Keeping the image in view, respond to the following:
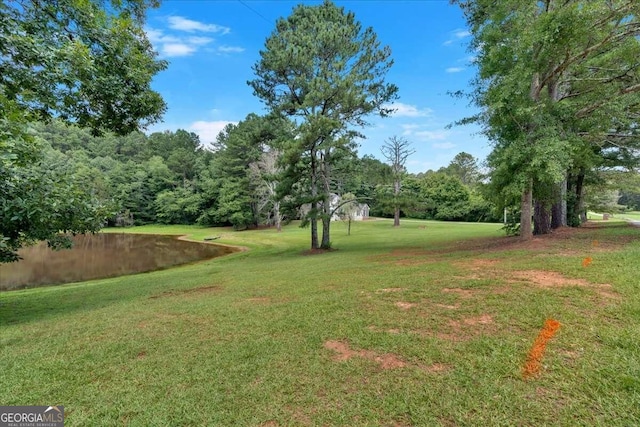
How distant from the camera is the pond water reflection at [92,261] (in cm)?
1441

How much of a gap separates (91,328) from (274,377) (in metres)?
3.73

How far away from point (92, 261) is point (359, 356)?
21.0 m

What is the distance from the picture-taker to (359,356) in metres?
3.17

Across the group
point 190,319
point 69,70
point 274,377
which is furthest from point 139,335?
point 69,70

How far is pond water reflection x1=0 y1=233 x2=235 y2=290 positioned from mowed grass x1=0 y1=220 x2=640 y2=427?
10481mm

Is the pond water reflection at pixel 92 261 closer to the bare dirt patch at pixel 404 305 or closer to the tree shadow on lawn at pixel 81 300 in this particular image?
the tree shadow on lawn at pixel 81 300

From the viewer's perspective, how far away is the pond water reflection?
14.4m

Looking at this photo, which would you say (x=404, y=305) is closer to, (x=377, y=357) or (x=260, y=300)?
(x=377, y=357)

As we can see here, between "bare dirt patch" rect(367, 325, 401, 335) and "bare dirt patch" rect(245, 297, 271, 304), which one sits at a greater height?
"bare dirt patch" rect(367, 325, 401, 335)

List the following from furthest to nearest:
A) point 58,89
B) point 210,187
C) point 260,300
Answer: point 210,187 < point 260,300 < point 58,89

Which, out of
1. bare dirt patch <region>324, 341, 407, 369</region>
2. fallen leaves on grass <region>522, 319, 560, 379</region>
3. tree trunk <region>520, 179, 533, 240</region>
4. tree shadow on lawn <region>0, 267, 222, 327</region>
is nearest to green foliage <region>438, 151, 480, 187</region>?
tree trunk <region>520, 179, 533, 240</region>

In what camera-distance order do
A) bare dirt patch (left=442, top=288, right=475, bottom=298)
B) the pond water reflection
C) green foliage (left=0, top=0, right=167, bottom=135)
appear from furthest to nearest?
1. the pond water reflection
2. bare dirt patch (left=442, top=288, right=475, bottom=298)
3. green foliage (left=0, top=0, right=167, bottom=135)

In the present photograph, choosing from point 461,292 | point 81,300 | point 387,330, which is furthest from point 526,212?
point 81,300

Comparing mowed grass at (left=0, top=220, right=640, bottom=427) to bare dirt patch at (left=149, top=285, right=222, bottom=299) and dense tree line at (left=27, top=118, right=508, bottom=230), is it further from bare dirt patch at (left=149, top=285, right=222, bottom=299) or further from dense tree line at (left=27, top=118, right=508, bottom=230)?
dense tree line at (left=27, top=118, right=508, bottom=230)
